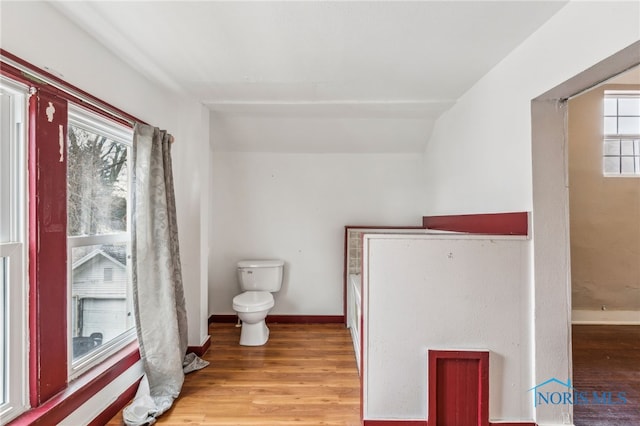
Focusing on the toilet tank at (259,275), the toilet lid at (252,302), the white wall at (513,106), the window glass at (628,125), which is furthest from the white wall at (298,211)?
the window glass at (628,125)

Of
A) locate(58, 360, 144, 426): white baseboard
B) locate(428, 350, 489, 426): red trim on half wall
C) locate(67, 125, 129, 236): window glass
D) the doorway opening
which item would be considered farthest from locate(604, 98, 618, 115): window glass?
locate(58, 360, 144, 426): white baseboard

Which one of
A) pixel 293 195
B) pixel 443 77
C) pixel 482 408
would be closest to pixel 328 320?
pixel 293 195

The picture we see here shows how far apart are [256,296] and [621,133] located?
4026mm

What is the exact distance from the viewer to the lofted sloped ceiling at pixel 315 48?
124cm

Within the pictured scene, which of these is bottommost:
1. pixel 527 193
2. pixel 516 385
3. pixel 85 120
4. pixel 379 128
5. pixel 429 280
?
pixel 516 385

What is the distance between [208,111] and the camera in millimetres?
2393

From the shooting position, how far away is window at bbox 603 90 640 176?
2.82 metres

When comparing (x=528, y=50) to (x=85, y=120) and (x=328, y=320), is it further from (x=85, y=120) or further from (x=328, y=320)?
(x=328, y=320)

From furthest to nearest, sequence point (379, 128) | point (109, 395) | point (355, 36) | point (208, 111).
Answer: point (379, 128) → point (208, 111) → point (109, 395) → point (355, 36)

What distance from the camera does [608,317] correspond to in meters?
2.75

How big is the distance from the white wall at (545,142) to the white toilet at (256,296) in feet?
6.21

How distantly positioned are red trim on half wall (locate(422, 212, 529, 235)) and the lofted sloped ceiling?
92cm

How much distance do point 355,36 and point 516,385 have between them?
6.57 ft

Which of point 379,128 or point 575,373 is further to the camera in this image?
point 379,128
